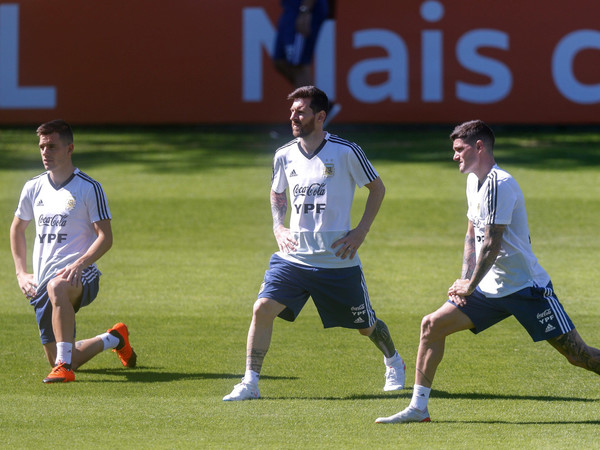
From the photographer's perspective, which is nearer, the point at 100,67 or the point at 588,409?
the point at 588,409

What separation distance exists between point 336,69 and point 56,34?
5.53 m

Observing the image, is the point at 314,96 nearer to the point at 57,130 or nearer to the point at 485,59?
the point at 57,130

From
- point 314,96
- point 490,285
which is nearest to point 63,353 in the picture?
point 314,96

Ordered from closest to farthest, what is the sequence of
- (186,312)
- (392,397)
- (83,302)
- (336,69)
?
(392,397)
(83,302)
(186,312)
(336,69)

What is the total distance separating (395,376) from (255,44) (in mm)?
14091

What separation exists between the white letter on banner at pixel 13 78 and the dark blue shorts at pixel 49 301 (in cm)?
1387

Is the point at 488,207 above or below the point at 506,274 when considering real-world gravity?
above

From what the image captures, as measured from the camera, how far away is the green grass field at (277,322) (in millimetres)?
6363

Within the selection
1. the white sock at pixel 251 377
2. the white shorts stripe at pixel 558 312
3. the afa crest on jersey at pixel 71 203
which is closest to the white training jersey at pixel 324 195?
the white sock at pixel 251 377

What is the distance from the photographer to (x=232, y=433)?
6207mm

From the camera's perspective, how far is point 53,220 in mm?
7770

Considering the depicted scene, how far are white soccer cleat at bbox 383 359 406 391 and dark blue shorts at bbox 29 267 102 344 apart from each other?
2.20 m

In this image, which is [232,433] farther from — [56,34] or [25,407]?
[56,34]

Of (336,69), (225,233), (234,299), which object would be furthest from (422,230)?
(336,69)
